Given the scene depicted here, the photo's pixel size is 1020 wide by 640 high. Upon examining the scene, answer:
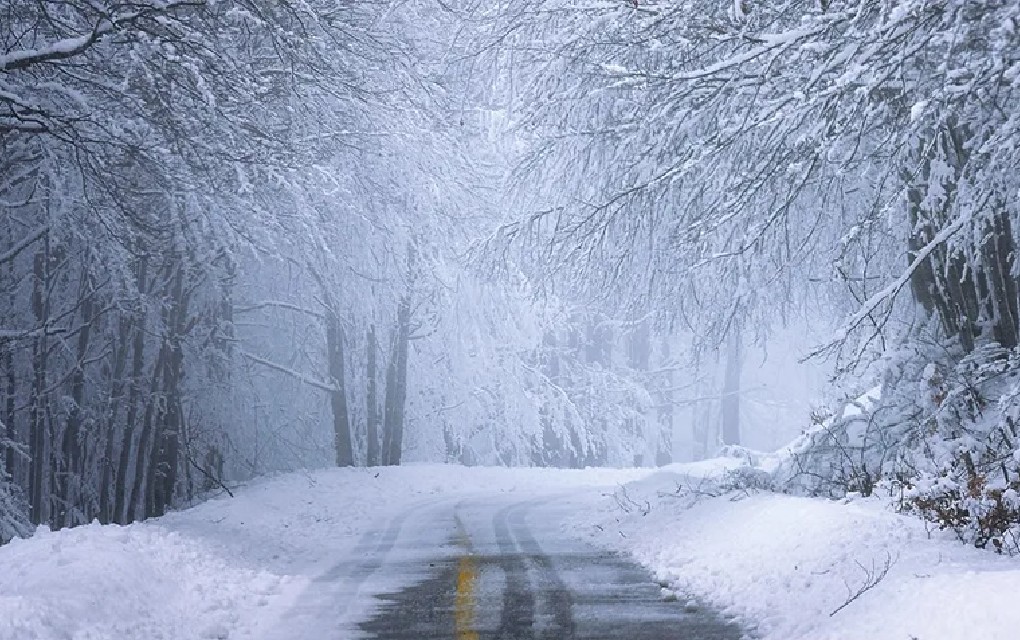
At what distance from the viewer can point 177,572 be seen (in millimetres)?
10273

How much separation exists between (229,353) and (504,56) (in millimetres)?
14248

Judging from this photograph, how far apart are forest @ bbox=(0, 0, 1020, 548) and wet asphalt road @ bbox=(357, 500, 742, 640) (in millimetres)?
2436

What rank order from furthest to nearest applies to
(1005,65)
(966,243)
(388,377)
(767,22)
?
(388,377) → (767,22) → (966,243) → (1005,65)

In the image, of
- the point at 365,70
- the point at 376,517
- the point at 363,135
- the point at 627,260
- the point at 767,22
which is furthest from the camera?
the point at 376,517

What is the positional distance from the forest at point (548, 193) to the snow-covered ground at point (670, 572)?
89cm

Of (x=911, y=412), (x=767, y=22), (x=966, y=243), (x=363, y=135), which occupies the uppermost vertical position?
(x=363, y=135)

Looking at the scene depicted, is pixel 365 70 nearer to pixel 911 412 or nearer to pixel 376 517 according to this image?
pixel 376 517

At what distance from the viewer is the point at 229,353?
78.4 ft

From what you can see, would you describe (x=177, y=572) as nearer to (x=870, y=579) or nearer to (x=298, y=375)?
(x=870, y=579)

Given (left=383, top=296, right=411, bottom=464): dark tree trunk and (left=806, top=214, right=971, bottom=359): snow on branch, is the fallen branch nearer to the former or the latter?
(left=806, top=214, right=971, bottom=359): snow on branch

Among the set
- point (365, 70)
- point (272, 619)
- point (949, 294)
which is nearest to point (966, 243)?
point (949, 294)

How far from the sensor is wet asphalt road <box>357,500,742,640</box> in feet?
26.1

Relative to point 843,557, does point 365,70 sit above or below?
above

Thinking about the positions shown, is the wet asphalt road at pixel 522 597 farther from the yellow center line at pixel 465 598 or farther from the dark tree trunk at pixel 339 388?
the dark tree trunk at pixel 339 388
